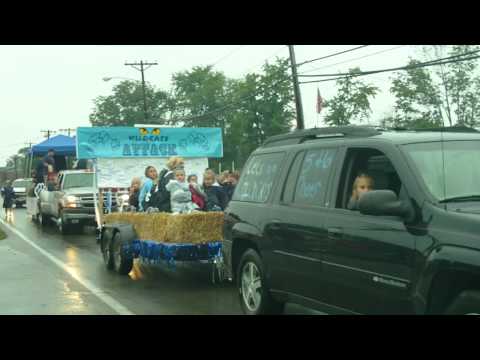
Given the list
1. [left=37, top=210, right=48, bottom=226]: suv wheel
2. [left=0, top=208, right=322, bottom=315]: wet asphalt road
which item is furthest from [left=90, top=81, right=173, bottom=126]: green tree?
[left=0, top=208, right=322, bottom=315]: wet asphalt road

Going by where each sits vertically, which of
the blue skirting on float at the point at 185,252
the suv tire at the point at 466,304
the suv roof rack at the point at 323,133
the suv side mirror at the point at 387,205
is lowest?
the blue skirting on float at the point at 185,252

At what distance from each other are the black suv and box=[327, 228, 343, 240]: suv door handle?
0.04 feet

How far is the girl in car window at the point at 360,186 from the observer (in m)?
5.84

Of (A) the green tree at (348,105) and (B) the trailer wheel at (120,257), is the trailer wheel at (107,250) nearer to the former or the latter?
(B) the trailer wheel at (120,257)

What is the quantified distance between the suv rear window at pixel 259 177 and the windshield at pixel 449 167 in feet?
6.48

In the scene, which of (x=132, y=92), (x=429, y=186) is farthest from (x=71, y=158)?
(x=132, y=92)

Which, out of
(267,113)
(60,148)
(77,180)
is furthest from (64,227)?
(267,113)

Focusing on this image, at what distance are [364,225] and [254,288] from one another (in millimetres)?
2162

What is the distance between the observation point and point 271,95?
50.7 metres

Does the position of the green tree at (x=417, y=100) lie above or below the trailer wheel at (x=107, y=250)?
above

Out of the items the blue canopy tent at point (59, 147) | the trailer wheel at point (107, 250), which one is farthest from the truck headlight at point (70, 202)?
the trailer wheel at point (107, 250)

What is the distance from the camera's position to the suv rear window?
723cm

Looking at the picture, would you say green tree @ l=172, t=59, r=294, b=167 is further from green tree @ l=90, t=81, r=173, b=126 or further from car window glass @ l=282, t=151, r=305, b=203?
car window glass @ l=282, t=151, r=305, b=203
